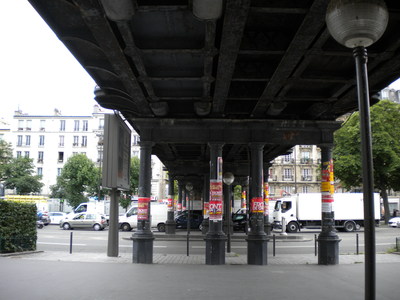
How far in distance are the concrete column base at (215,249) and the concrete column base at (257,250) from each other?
919mm

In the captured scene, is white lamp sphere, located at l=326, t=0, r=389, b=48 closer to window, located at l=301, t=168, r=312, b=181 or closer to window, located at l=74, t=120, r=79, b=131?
window, located at l=301, t=168, r=312, b=181

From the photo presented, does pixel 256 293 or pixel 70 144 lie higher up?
pixel 70 144

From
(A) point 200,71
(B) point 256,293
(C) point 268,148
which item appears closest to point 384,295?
(B) point 256,293

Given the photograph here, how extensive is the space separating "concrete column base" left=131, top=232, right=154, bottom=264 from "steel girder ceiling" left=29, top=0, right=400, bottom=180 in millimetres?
3315

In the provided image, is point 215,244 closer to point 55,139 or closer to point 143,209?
point 143,209

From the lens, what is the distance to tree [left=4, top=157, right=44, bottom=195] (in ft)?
191

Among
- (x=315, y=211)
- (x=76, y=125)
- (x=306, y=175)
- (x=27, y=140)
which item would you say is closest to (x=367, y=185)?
(x=315, y=211)

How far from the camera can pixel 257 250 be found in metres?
12.8

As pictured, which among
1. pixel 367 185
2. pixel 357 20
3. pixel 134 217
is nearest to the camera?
pixel 367 185

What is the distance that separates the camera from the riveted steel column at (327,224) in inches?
511

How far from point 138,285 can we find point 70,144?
71570 millimetres

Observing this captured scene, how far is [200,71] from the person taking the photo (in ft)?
33.1

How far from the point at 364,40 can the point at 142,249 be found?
10632mm

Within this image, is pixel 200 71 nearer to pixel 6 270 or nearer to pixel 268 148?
pixel 6 270
